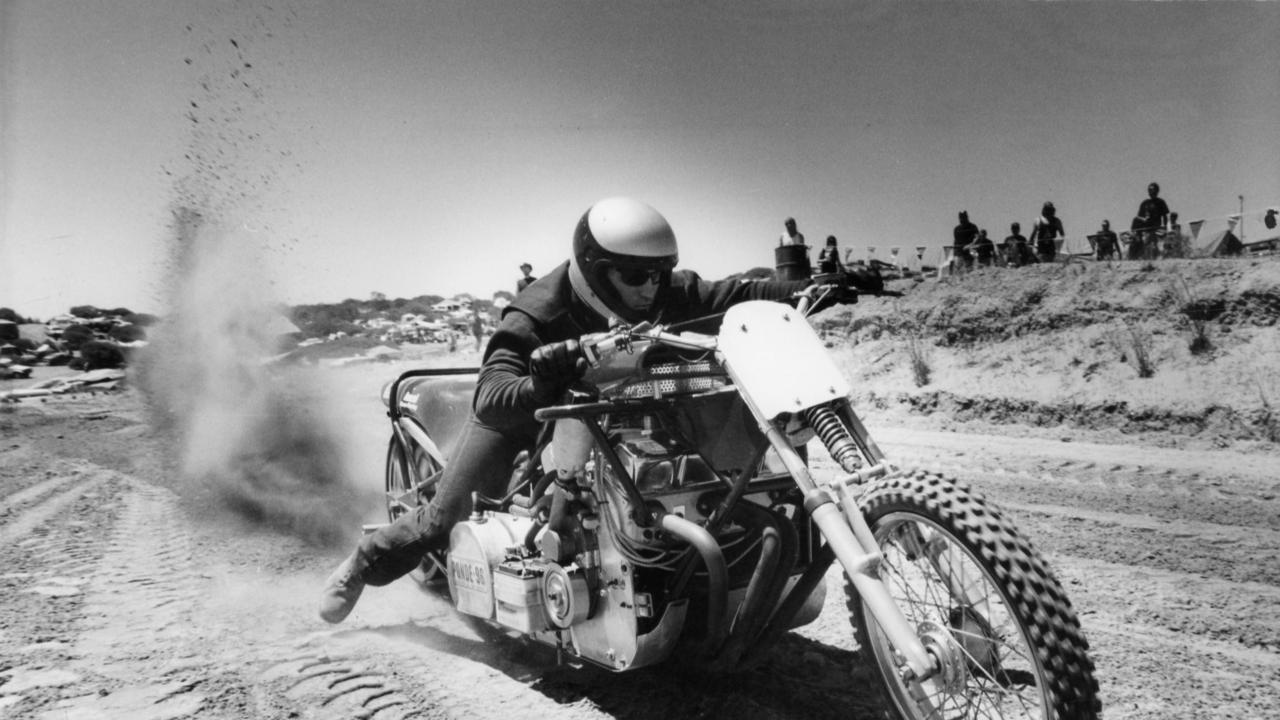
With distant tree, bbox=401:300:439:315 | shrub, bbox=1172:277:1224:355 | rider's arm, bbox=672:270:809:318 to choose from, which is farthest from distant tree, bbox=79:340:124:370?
shrub, bbox=1172:277:1224:355

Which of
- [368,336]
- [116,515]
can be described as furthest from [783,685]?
[368,336]

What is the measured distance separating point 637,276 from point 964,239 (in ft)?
51.0

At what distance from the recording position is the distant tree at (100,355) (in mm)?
20750

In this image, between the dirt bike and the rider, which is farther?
the rider

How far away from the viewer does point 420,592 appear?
17.2 ft

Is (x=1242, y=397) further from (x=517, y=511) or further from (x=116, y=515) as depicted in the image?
(x=116, y=515)

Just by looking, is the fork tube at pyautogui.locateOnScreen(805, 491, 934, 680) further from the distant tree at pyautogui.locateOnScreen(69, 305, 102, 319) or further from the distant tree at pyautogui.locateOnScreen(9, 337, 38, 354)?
the distant tree at pyautogui.locateOnScreen(69, 305, 102, 319)

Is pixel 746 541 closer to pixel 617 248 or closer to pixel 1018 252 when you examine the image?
pixel 617 248

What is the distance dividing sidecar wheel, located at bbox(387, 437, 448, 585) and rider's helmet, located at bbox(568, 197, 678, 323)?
Result: 1.53m

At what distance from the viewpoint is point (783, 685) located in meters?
3.55

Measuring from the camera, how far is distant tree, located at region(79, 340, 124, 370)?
2075 centimetres

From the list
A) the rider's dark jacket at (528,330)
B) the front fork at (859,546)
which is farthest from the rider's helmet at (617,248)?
the front fork at (859,546)

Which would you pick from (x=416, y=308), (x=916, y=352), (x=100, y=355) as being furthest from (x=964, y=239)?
(x=416, y=308)

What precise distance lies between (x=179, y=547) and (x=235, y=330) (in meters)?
4.62
